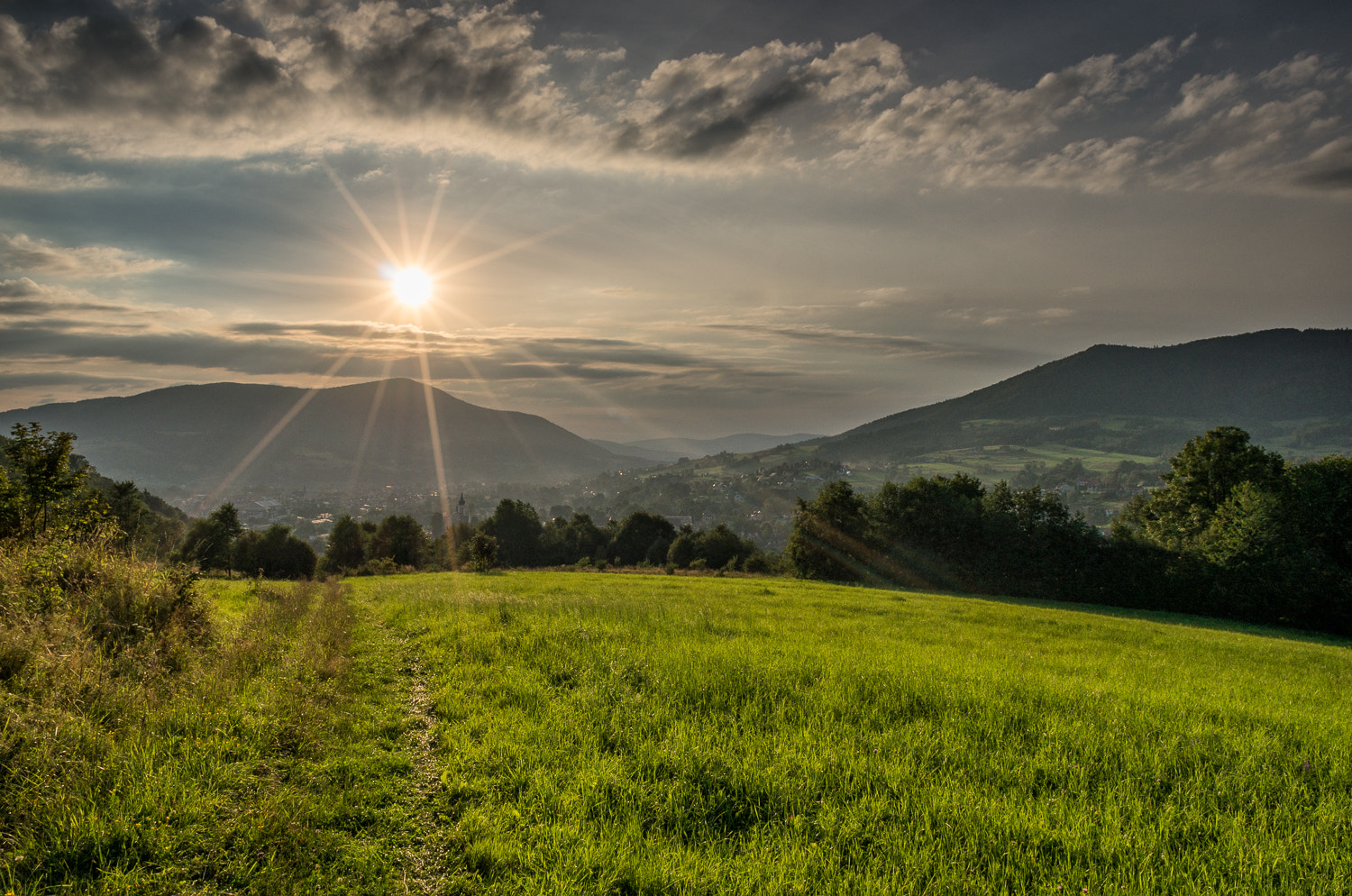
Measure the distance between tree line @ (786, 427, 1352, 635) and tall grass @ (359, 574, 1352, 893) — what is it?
38.4m

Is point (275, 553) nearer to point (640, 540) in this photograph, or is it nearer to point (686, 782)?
point (640, 540)

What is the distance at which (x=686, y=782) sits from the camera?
533 cm

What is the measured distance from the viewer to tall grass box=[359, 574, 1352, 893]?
4031 millimetres

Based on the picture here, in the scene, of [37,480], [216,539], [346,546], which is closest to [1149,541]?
[37,480]

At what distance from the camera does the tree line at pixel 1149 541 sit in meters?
35.6

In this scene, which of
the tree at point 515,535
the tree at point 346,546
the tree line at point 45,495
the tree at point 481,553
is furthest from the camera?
the tree at point 515,535

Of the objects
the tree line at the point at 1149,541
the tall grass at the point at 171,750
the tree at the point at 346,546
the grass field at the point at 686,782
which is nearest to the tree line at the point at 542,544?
the tree at the point at 346,546

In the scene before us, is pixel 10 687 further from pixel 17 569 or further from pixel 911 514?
pixel 911 514

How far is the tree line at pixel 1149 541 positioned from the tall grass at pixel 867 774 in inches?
Result: 1511

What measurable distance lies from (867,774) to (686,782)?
1.84 metres

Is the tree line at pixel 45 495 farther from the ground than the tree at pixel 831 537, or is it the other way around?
the tree line at pixel 45 495

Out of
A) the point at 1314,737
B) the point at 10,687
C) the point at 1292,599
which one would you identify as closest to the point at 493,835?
the point at 10,687

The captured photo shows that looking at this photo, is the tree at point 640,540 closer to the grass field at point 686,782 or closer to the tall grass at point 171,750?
the tall grass at point 171,750

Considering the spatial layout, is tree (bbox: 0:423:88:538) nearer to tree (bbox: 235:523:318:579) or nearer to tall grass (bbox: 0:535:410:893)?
tall grass (bbox: 0:535:410:893)
